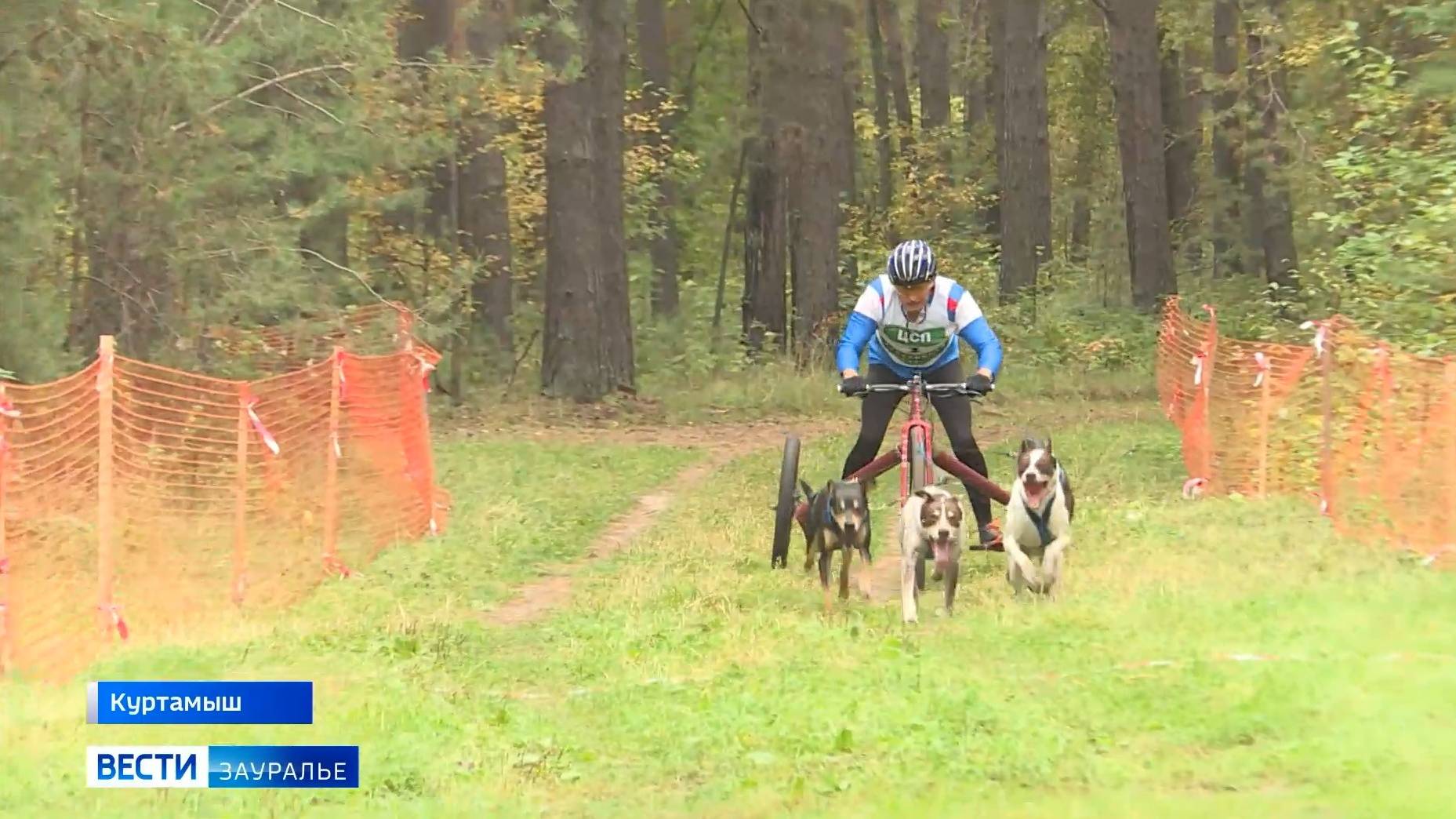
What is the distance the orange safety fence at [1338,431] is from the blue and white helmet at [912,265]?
3.32 metres

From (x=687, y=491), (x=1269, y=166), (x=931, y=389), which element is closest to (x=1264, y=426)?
(x=931, y=389)

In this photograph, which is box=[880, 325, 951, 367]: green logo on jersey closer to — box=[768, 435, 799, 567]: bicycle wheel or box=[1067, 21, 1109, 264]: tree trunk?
box=[768, 435, 799, 567]: bicycle wheel

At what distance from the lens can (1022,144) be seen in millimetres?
30078

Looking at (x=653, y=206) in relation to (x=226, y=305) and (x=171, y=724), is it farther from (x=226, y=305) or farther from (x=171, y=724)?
(x=171, y=724)

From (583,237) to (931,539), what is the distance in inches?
597

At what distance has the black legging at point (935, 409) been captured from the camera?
11.6m

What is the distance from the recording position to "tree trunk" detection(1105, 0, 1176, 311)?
30297 mm

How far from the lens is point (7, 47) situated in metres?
14.2

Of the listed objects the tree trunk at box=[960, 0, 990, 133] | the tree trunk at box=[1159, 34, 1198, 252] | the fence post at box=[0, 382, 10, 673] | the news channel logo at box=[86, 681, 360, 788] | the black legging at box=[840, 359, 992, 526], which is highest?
the tree trunk at box=[960, 0, 990, 133]

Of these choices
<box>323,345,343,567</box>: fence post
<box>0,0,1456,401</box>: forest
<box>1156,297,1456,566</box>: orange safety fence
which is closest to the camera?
<box>1156,297,1456,566</box>: orange safety fence

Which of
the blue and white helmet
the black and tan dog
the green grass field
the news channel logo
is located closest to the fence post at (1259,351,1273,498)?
the green grass field

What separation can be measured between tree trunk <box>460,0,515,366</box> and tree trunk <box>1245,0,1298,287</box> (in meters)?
10.8

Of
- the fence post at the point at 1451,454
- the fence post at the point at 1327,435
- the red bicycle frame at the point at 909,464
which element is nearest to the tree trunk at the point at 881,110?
the fence post at the point at 1327,435

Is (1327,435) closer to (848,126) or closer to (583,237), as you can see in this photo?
(583,237)
